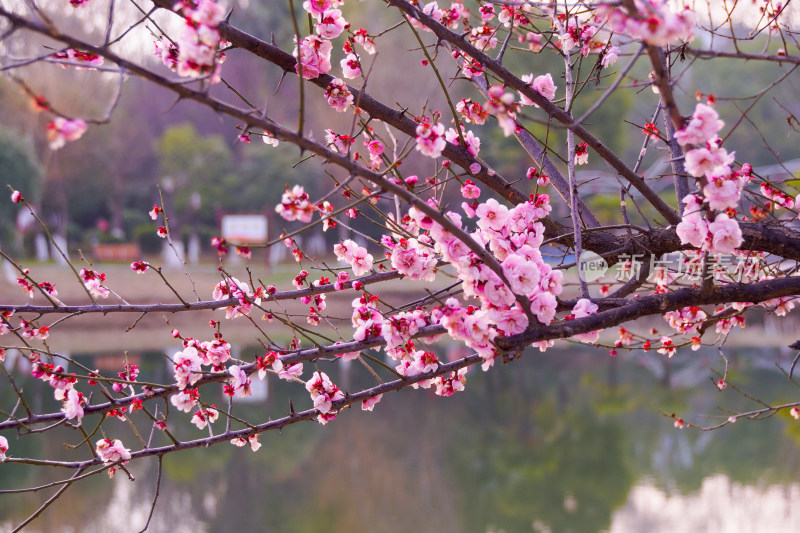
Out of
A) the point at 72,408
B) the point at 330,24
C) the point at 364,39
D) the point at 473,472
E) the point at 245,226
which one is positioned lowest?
the point at 72,408

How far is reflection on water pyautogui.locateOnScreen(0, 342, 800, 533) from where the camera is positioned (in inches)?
156

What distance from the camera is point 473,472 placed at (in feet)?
15.1

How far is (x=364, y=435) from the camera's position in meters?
5.26

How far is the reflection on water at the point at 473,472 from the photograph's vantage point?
3.96 meters

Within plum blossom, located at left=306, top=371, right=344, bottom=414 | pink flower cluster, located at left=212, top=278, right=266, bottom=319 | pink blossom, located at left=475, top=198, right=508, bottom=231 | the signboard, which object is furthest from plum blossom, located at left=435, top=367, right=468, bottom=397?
the signboard

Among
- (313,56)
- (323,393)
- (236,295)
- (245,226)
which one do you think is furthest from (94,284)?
(245,226)

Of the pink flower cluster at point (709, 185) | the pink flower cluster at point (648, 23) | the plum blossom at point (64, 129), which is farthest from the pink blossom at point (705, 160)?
the plum blossom at point (64, 129)

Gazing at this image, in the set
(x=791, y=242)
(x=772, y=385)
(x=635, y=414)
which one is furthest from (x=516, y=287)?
(x=772, y=385)

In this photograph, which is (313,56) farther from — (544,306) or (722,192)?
(722,192)

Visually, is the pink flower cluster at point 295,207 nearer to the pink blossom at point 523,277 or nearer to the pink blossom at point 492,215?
the pink blossom at point 523,277

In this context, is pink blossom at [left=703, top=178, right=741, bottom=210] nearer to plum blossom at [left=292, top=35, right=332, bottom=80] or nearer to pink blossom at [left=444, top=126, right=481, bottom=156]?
pink blossom at [left=444, top=126, right=481, bottom=156]

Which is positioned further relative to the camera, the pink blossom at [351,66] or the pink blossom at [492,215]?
the pink blossom at [351,66]

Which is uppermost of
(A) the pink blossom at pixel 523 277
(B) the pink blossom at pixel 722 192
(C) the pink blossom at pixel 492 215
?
(C) the pink blossom at pixel 492 215

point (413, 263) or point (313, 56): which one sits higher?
point (313, 56)
